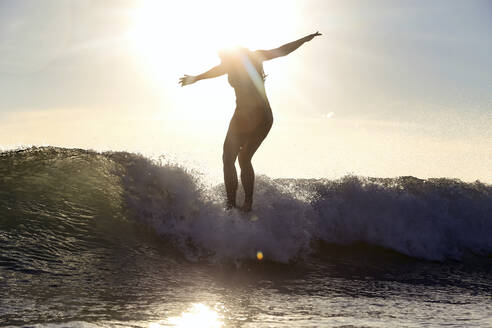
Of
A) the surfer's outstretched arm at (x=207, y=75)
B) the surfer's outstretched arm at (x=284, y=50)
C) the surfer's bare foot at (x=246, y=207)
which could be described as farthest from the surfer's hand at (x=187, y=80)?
the surfer's bare foot at (x=246, y=207)

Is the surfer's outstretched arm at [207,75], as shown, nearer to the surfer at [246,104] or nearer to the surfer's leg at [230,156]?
the surfer at [246,104]

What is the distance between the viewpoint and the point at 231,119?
6.42 meters

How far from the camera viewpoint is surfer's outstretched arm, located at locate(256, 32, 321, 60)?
254 inches

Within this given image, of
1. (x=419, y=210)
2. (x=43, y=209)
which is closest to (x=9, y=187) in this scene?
(x=43, y=209)

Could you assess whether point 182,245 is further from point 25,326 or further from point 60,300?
point 25,326

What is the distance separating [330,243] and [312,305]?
393 centimetres

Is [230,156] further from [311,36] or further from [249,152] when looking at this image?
[311,36]

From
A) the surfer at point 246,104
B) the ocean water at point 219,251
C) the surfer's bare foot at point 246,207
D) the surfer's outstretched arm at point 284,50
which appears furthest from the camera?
the surfer's bare foot at point 246,207

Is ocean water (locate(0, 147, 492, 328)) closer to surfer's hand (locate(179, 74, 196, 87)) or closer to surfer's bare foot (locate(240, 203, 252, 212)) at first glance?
surfer's bare foot (locate(240, 203, 252, 212))

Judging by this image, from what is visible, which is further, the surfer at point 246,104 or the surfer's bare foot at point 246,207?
the surfer's bare foot at point 246,207

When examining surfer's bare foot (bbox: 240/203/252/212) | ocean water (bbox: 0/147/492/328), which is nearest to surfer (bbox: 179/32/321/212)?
surfer's bare foot (bbox: 240/203/252/212)

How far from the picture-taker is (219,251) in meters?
6.03

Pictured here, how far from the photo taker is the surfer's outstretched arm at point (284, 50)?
6.45 metres

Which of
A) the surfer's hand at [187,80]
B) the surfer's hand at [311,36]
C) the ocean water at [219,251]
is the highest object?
the surfer's hand at [311,36]
